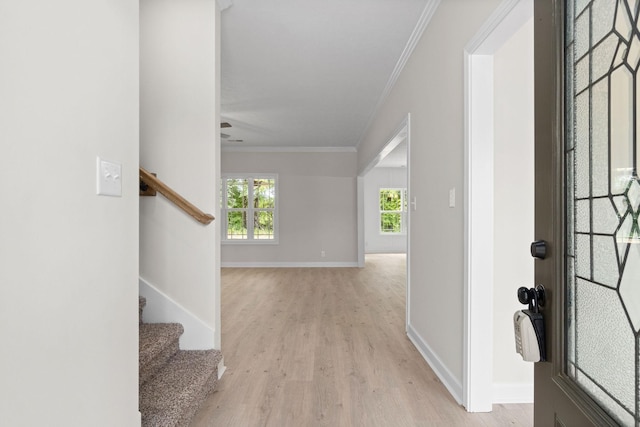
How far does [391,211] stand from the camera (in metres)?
10.6

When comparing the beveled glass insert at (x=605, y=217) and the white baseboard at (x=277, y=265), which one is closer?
the beveled glass insert at (x=605, y=217)

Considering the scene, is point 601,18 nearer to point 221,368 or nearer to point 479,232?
point 479,232

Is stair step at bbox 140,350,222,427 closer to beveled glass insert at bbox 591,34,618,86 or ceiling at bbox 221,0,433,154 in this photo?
beveled glass insert at bbox 591,34,618,86

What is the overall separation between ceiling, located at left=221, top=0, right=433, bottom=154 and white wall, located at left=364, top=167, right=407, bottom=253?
4.82 meters

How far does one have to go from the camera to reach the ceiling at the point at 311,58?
100 inches

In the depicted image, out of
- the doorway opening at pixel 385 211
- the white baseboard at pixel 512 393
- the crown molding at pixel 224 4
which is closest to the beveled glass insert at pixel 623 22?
the white baseboard at pixel 512 393

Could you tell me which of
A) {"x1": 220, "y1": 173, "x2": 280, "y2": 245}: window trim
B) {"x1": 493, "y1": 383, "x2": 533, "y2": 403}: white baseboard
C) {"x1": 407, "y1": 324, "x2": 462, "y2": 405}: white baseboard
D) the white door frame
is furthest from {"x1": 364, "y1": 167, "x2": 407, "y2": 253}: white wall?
the white door frame

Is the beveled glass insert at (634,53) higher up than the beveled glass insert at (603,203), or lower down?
higher up

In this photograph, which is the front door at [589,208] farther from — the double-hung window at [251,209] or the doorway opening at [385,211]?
the doorway opening at [385,211]
